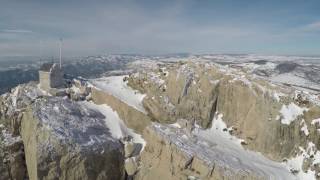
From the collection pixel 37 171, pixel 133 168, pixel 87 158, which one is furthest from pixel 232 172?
pixel 37 171

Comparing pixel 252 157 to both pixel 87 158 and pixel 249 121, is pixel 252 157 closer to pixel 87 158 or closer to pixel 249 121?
pixel 249 121

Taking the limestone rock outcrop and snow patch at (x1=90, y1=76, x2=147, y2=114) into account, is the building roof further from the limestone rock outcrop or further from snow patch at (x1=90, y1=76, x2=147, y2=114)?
the limestone rock outcrop

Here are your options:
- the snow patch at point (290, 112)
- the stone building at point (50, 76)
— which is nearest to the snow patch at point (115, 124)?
the stone building at point (50, 76)

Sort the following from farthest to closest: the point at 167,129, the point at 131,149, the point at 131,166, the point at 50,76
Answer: the point at 50,76 < the point at 167,129 < the point at 131,149 < the point at 131,166

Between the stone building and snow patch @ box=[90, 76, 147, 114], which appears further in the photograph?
the stone building

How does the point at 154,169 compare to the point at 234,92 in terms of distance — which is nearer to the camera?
the point at 154,169

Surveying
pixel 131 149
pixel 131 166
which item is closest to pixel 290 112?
pixel 131 149

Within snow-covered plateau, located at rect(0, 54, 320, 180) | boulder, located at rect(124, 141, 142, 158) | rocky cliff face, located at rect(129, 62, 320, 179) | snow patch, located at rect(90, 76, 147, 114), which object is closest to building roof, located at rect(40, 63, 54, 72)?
snow-covered plateau, located at rect(0, 54, 320, 180)

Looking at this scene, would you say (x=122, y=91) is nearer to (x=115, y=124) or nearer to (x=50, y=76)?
(x=115, y=124)
